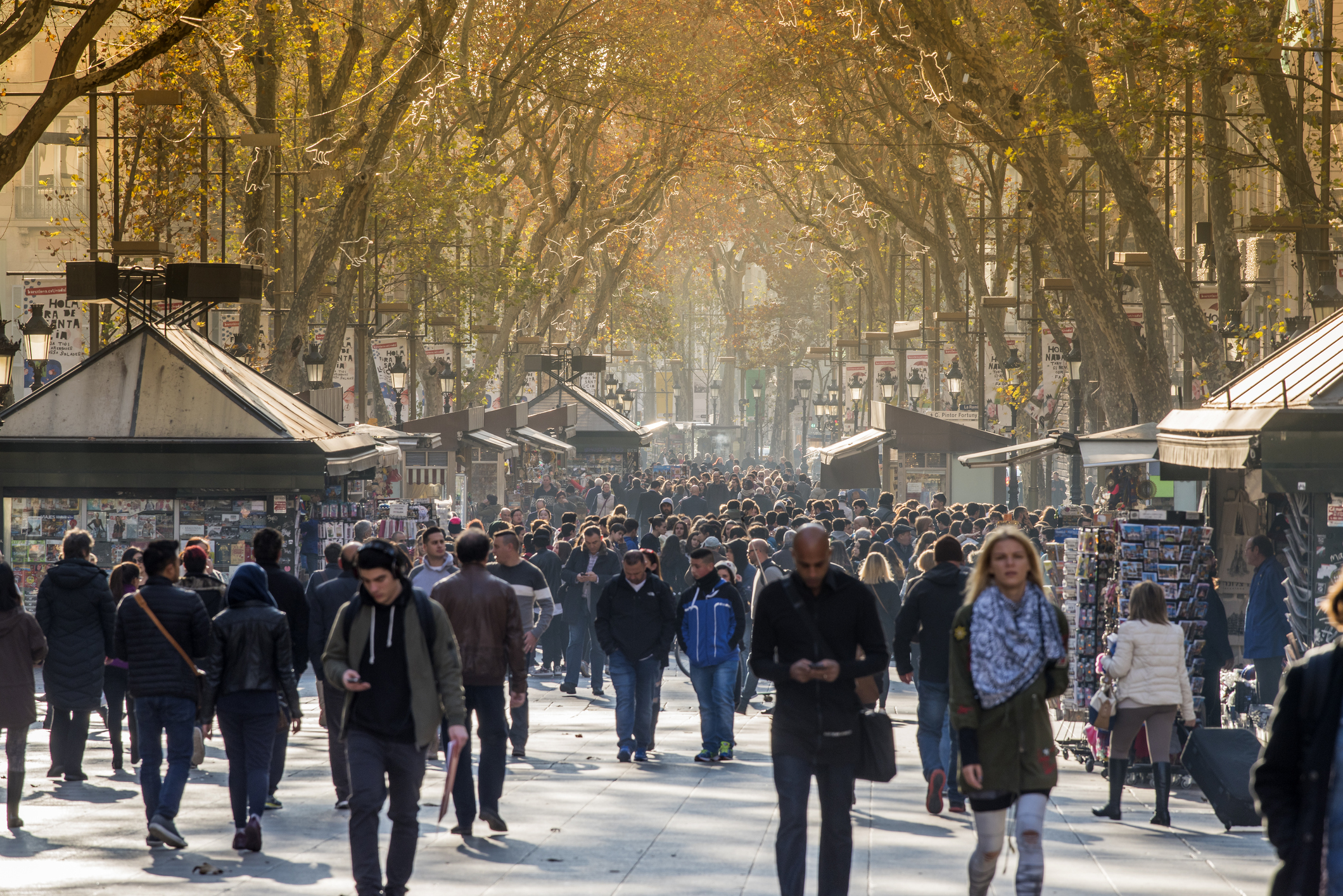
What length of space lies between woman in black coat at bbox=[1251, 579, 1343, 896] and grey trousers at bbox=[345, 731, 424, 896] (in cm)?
355

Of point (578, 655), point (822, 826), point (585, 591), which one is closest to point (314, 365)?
point (578, 655)

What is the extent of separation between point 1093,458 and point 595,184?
1049 inches

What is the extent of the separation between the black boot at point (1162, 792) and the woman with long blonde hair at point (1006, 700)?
3.25m

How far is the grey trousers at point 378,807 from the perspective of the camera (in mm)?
6594

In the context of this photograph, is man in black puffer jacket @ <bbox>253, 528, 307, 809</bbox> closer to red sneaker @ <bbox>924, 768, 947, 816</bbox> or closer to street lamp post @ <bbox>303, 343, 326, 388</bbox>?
red sneaker @ <bbox>924, 768, 947, 816</bbox>

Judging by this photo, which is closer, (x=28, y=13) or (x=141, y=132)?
(x=28, y=13)

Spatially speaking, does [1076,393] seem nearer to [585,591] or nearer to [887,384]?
[585,591]

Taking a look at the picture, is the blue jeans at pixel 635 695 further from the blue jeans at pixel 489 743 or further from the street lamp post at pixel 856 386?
the street lamp post at pixel 856 386

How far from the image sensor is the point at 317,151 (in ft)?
78.1

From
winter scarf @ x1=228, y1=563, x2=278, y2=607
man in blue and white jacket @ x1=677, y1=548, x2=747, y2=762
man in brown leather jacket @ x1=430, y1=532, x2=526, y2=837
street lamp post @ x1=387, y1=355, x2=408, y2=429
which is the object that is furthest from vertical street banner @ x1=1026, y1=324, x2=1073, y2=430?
winter scarf @ x1=228, y1=563, x2=278, y2=607

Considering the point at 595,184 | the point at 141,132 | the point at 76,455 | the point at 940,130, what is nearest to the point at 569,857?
the point at 76,455

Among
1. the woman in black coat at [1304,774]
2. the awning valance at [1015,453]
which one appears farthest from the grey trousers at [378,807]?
the awning valance at [1015,453]

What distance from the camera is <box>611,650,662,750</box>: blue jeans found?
11547 mm

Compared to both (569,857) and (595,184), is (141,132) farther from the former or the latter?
(595,184)
